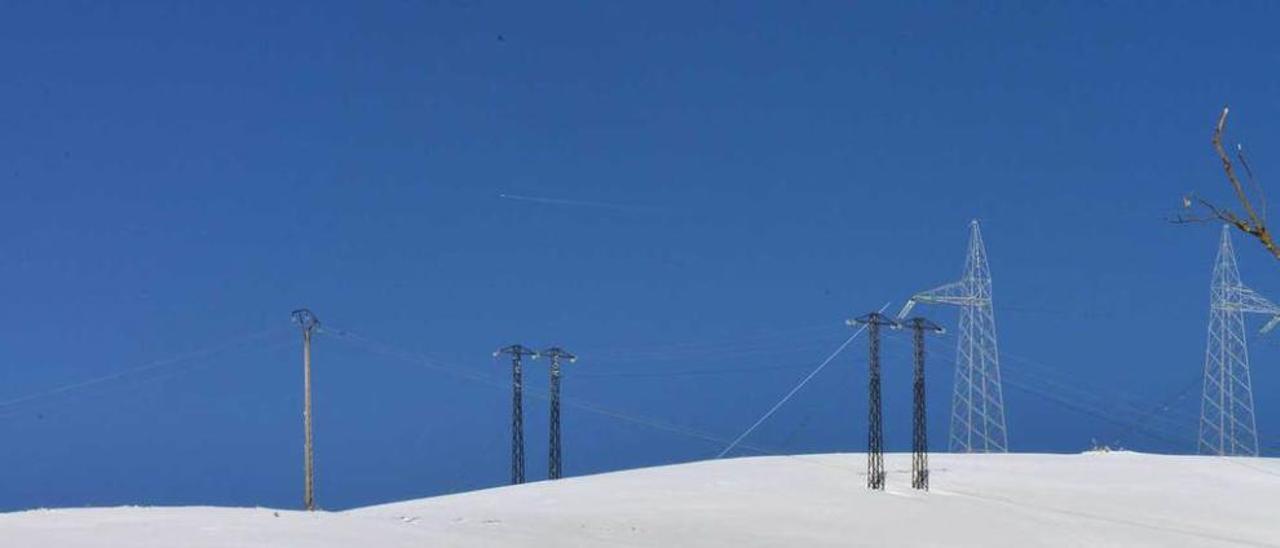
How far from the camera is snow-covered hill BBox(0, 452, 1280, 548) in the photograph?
22.0 metres

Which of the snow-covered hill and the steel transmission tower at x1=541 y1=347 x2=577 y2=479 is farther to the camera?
the steel transmission tower at x1=541 y1=347 x2=577 y2=479

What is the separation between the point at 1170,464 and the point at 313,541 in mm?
50887

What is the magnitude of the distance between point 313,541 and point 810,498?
945 inches

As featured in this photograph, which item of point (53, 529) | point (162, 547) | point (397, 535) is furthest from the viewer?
point (397, 535)

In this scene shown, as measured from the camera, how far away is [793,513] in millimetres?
37688

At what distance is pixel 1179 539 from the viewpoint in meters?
38.3

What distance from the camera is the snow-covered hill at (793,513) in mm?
22047

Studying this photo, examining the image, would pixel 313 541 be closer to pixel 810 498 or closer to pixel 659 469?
pixel 810 498

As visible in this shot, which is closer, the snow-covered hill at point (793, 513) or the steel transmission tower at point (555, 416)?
the snow-covered hill at point (793, 513)

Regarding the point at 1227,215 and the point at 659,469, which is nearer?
the point at 1227,215

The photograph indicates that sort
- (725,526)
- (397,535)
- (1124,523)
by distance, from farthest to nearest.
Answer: (1124,523)
(725,526)
(397,535)

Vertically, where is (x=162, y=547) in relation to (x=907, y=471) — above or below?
below

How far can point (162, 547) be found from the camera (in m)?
19.3

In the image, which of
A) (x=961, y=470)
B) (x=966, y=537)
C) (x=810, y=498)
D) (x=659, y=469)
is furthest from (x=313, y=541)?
(x=961, y=470)
